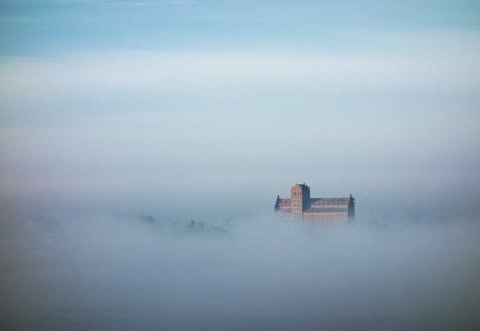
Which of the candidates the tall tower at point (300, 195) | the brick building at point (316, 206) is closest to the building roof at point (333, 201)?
the brick building at point (316, 206)

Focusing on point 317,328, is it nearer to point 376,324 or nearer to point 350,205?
point 376,324

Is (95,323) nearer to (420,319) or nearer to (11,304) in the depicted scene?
(11,304)

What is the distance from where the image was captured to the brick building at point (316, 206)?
1056 cm

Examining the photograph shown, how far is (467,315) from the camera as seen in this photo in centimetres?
1022

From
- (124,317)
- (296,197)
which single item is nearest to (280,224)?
(296,197)

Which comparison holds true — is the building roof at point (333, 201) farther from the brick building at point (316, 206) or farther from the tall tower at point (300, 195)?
the tall tower at point (300, 195)

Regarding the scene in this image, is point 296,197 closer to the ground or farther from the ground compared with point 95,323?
farther from the ground

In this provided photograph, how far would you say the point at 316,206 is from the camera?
34.8ft

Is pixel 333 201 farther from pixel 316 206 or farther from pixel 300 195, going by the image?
pixel 300 195

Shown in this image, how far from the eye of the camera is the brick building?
10562 millimetres

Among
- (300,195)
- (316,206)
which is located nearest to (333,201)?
(316,206)

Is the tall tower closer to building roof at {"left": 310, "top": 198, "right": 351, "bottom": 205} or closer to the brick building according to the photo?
the brick building

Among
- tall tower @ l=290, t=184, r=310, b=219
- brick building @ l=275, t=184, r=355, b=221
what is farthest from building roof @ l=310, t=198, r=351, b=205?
tall tower @ l=290, t=184, r=310, b=219

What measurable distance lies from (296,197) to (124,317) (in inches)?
86.5
